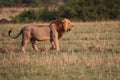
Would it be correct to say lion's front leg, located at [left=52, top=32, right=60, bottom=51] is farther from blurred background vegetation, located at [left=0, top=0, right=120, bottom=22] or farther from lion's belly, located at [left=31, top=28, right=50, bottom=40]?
blurred background vegetation, located at [left=0, top=0, right=120, bottom=22]

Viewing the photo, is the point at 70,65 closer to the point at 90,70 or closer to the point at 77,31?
the point at 90,70

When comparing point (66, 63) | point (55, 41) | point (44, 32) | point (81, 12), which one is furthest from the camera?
point (81, 12)

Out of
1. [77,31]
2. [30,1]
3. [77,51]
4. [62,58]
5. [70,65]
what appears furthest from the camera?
[30,1]

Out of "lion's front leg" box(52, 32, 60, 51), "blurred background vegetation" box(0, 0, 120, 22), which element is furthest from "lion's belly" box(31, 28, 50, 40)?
"blurred background vegetation" box(0, 0, 120, 22)

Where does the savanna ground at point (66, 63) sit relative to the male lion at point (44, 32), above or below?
below

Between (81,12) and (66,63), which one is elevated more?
(66,63)

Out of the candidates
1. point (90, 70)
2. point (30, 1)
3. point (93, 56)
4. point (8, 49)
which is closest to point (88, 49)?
point (93, 56)

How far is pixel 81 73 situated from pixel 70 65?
0.97m

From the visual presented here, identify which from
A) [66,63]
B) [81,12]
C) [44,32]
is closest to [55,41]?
[44,32]

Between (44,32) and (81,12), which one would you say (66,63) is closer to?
(44,32)

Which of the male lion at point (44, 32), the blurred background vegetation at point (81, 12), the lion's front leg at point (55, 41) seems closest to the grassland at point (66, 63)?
the lion's front leg at point (55, 41)

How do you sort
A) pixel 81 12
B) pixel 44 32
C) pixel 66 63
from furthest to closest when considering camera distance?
pixel 81 12
pixel 44 32
pixel 66 63

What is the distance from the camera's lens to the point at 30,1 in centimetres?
4800

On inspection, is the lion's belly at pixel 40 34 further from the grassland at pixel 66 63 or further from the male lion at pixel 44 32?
the grassland at pixel 66 63
